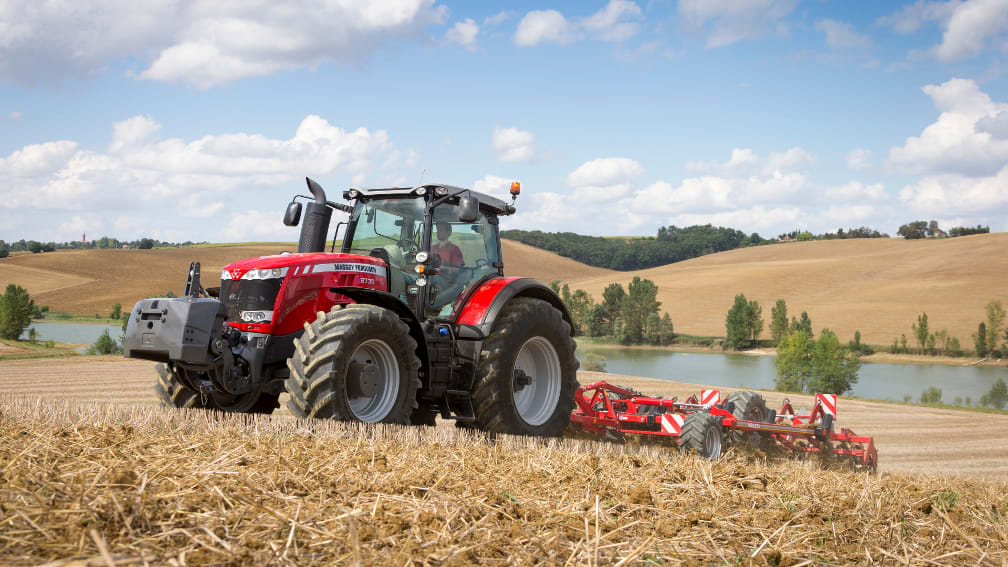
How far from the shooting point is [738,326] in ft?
200

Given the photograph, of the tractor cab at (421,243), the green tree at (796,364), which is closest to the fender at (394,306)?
the tractor cab at (421,243)

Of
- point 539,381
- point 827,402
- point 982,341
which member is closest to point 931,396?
point 982,341

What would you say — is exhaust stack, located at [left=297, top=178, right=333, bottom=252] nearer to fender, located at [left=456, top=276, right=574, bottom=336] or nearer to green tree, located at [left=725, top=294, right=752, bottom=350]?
fender, located at [left=456, top=276, right=574, bottom=336]

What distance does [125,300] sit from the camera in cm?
4744

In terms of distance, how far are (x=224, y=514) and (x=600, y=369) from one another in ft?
114

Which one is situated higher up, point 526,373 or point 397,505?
point 526,373

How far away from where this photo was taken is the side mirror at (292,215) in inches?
280

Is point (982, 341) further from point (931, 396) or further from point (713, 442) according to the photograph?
point (713, 442)

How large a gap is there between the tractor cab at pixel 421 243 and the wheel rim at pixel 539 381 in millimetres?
876

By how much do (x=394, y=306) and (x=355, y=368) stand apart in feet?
2.39

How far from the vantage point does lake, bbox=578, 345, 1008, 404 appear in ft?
140

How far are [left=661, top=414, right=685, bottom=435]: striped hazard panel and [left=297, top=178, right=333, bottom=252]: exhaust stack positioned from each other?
159 inches

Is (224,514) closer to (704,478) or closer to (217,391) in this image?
(704,478)

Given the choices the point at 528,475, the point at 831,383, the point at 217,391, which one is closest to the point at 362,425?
the point at 528,475
